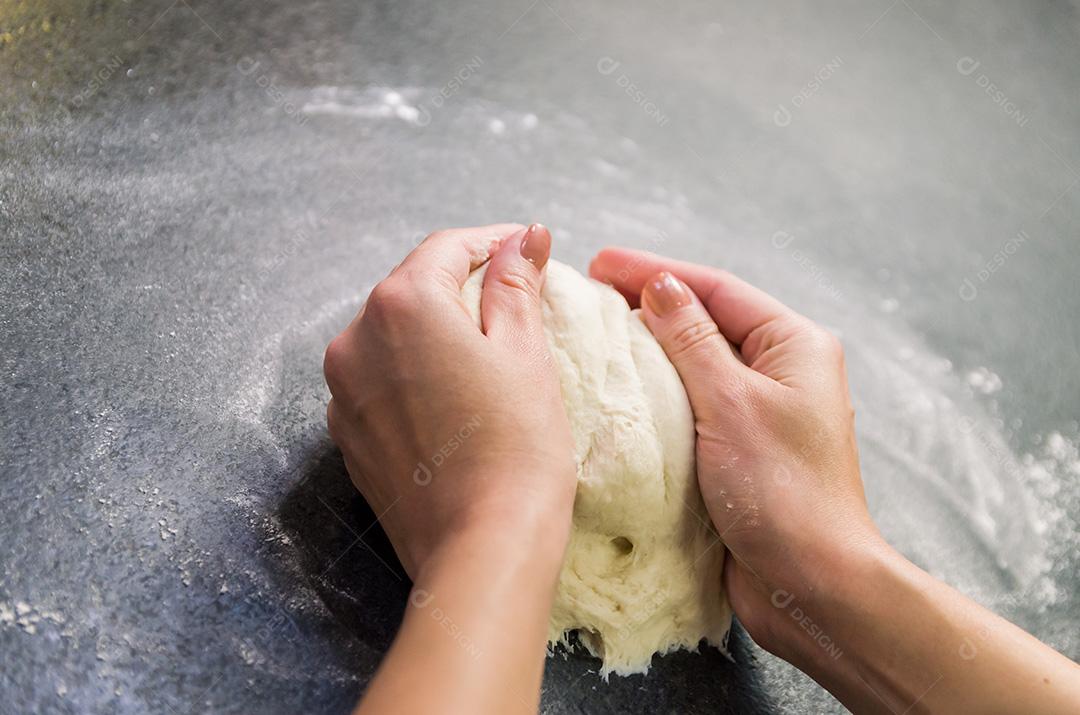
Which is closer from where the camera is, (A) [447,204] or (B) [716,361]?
(B) [716,361]

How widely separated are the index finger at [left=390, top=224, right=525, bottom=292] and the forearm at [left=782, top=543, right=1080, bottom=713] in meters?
0.58

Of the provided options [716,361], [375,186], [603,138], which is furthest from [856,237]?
[375,186]

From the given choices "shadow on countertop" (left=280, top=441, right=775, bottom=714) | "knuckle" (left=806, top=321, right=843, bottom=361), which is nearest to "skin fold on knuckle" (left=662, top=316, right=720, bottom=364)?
"knuckle" (left=806, top=321, right=843, bottom=361)

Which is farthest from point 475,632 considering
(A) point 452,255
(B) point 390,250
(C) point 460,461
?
(B) point 390,250

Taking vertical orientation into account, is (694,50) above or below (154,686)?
above

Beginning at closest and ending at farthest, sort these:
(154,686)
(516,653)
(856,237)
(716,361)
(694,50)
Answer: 1. (516,653)
2. (154,686)
3. (716,361)
4. (856,237)
5. (694,50)

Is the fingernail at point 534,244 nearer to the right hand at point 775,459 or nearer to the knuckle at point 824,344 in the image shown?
the right hand at point 775,459

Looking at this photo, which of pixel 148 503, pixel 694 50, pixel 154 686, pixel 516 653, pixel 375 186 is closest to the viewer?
pixel 516 653

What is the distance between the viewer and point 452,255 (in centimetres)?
112

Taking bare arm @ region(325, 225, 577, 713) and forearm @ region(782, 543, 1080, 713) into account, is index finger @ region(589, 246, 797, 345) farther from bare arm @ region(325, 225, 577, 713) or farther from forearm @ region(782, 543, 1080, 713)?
forearm @ region(782, 543, 1080, 713)

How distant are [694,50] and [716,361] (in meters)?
1.09

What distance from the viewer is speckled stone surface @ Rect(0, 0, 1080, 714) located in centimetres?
100

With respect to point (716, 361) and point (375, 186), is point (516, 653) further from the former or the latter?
point (375, 186)

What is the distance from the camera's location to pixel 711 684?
42.9 inches
